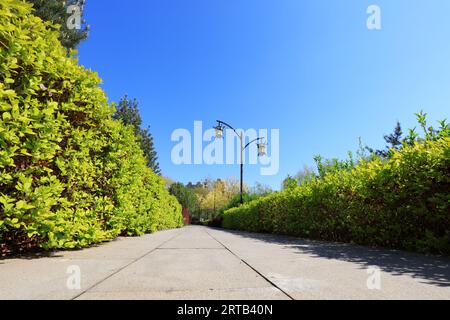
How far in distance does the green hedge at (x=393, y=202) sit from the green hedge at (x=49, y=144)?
16.3 feet

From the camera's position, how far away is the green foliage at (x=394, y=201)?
4.59 meters

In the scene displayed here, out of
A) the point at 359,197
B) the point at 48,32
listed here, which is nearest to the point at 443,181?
the point at 359,197

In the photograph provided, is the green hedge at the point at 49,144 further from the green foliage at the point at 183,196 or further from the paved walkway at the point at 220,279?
the green foliage at the point at 183,196

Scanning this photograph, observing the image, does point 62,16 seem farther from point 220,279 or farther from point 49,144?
point 220,279

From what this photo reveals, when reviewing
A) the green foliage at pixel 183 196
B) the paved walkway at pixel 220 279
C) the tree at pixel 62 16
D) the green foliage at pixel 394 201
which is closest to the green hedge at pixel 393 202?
the green foliage at pixel 394 201

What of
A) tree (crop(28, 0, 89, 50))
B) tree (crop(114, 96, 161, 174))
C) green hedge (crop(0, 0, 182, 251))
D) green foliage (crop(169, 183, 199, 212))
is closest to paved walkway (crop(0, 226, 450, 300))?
green hedge (crop(0, 0, 182, 251))

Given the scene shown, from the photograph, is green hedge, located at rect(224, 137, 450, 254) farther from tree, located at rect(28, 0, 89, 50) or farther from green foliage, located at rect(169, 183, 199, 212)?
green foliage, located at rect(169, 183, 199, 212)

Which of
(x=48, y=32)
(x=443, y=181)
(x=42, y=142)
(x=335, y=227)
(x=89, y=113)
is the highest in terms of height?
(x=48, y=32)

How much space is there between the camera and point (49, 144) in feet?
13.3

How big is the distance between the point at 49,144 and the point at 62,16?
69.8ft

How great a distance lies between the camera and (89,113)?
17.8 feet

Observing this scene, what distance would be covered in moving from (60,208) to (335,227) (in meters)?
6.02

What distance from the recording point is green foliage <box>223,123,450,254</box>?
459 cm
